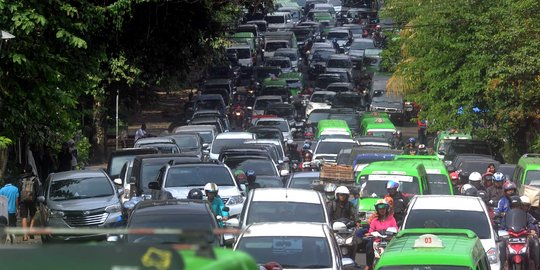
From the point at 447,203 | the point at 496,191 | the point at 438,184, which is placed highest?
the point at 447,203

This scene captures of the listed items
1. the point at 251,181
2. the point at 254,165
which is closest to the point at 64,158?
the point at 254,165

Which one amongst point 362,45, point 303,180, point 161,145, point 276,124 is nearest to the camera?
point 303,180

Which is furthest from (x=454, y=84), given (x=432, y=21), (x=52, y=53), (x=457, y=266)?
(x=457, y=266)

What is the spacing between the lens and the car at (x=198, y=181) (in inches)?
857

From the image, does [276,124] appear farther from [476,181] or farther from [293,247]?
[293,247]

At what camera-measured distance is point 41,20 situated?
63.3 feet

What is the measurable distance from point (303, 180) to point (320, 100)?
106 feet

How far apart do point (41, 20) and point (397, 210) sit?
6.50 meters

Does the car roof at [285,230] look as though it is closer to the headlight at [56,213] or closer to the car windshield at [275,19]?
the headlight at [56,213]

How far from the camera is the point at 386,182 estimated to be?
2114 cm

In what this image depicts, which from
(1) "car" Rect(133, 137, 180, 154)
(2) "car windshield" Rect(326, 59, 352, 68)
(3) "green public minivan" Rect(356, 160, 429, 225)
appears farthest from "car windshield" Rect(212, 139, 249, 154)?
(2) "car windshield" Rect(326, 59, 352, 68)

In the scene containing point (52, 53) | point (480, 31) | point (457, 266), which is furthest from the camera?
point (480, 31)

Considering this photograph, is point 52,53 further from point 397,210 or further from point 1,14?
point 397,210

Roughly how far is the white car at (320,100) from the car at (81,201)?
32.3m
